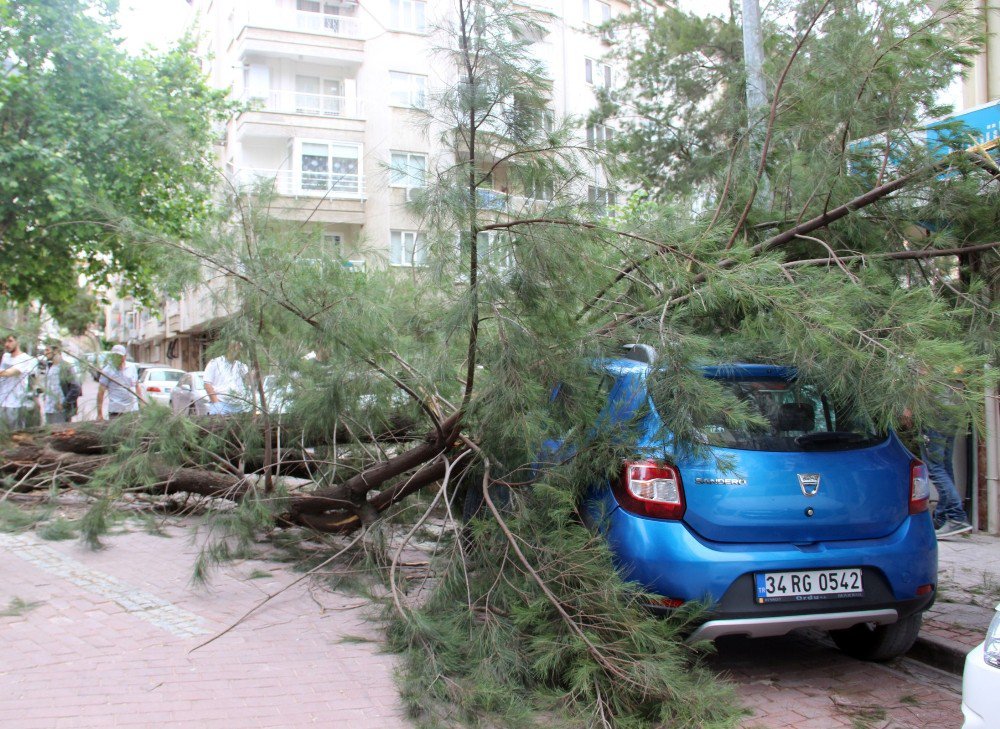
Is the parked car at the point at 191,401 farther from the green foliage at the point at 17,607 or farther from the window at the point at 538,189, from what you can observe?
the window at the point at 538,189

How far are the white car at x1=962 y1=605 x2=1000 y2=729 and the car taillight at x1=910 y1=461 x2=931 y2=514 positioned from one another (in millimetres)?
1530

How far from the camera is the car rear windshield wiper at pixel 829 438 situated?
164 inches

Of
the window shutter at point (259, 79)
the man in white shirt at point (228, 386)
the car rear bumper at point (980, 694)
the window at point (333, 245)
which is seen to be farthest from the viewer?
the window shutter at point (259, 79)

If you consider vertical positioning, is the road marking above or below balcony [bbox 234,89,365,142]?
below

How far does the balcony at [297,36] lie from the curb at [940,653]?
27.6m

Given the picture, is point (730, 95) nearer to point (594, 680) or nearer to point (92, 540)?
point (594, 680)

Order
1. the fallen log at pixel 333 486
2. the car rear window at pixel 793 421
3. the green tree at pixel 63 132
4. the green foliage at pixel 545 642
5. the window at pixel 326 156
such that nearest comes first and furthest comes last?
the green foliage at pixel 545 642 < the car rear window at pixel 793 421 < the fallen log at pixel 333 486 < the green tree at pixel 63 132 < the window at pixel 326 156

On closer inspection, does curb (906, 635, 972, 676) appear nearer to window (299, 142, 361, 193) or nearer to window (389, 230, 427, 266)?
window (389, 230, 427, 266)

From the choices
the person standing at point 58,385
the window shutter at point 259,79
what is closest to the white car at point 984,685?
the person standing at point 58,385

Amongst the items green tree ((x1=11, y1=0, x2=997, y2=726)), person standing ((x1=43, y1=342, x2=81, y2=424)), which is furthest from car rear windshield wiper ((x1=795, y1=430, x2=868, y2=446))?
person standing ((x1=43, y1=342, x2=81, y2=424))

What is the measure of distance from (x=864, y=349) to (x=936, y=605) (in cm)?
278

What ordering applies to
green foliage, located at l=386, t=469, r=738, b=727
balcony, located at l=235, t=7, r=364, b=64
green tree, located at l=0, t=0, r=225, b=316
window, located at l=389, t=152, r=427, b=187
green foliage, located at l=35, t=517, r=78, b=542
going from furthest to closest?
balcony, located at l=235, t=7, r=364, b=64
green tree, located at l=0, t=0, r=225, b=316
green foliage, located at l=35, t=517, r=78, b=542
window, located at l=389, t=152, r=427, b=187
green foliage, located at l=386, t=469, r=738, b=727

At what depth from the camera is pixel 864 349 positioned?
3.84 m

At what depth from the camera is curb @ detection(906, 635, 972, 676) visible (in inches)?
182
